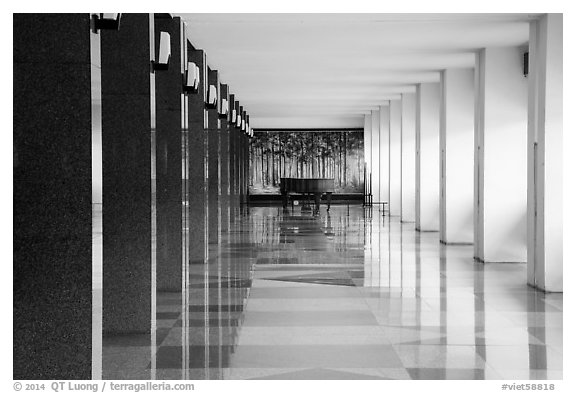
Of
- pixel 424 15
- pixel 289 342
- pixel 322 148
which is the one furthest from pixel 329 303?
pixel 322 148

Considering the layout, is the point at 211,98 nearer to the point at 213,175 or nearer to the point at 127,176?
the point at 213,175

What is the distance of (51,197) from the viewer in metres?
4.29

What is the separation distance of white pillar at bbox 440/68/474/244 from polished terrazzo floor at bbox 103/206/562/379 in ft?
7.14

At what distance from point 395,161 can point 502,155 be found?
12.0 meters

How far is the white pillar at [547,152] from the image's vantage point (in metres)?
9.01

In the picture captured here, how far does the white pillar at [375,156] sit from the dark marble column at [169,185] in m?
18.8

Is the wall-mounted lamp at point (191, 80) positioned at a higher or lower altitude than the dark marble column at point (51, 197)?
higher

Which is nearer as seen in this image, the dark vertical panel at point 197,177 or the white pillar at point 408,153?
the dark vertical panel at point 197,177

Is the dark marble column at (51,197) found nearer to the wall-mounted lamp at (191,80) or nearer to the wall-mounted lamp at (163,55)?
the wall-mounted lamp at (163,55)

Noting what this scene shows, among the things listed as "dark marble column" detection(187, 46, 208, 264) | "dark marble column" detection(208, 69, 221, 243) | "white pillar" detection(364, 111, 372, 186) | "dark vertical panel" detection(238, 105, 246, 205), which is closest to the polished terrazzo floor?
"dark marble column" detection(187, 46, 208, 264)

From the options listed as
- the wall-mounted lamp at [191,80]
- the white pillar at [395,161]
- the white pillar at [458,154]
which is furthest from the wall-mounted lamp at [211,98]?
the white pillar at [395,161]

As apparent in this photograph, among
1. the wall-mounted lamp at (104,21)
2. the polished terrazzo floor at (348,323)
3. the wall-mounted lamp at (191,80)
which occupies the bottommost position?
the polished terrazzo floor at (348,323)

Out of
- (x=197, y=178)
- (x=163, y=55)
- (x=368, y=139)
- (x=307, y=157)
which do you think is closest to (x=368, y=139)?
(x=368, y=139)

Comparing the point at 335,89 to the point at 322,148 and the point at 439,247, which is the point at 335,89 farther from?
the point at 322,148
